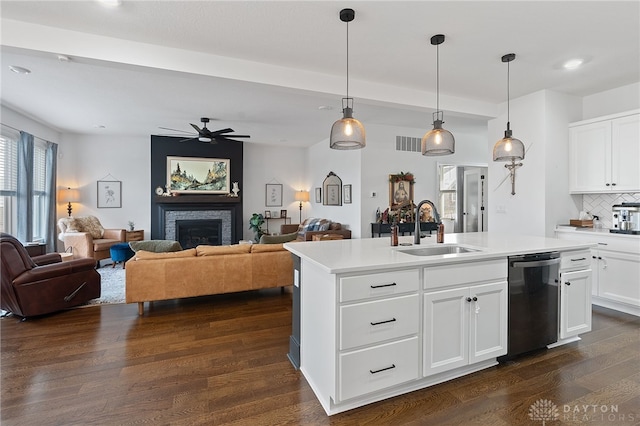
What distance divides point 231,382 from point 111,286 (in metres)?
3.58

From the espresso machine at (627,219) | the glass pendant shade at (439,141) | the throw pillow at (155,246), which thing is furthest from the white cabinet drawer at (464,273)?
the throw pillow at (155,246)

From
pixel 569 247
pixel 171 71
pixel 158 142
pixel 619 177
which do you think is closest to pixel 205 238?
pixel 158 142

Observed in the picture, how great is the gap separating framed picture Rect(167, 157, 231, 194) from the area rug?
2.27 meters

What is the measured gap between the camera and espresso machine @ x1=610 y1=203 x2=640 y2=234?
353 centimetres

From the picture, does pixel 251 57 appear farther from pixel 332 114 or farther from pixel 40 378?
pixel 40 378

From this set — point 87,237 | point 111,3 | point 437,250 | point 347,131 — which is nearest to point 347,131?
point 347,131

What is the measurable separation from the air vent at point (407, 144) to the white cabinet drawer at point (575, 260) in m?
4.24

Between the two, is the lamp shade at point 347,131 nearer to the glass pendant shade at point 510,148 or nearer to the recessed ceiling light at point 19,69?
the glass pendant shade at point 510,148

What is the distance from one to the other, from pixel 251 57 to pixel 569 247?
11.3ft

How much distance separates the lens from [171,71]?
3012mm

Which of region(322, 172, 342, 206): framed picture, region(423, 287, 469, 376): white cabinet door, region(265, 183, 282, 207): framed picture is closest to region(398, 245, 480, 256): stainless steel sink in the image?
region(423, 287, 469, 376): white cabinet door

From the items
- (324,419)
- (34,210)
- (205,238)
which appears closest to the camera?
(324,419)

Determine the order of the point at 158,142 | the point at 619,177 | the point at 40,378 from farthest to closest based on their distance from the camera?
the point at 158,142, the point at 619,177, the point at 40,378

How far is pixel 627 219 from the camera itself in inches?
142
